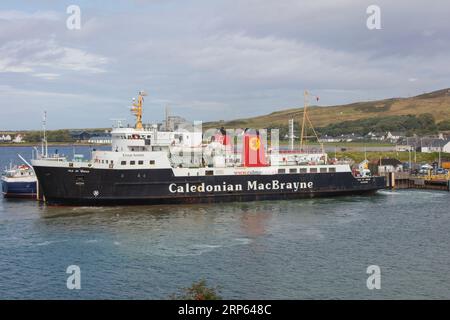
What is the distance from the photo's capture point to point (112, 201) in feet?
135

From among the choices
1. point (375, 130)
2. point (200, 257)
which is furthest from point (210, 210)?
point (375, 130)

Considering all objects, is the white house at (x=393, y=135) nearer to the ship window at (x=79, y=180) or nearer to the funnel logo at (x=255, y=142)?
the funnel logo at (x=255, y=142)

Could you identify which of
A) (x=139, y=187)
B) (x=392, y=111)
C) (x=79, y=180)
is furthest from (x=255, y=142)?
(x=392, y=111)

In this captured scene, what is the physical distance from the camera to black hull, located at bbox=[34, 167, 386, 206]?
1603 inches

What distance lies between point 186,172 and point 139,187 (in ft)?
13.4

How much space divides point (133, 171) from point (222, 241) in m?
13.8

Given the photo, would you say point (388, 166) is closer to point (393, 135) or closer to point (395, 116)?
point (393, 135)

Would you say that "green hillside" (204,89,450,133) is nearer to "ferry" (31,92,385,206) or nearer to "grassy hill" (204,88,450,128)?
"grassy hill" (204,88,450,128)

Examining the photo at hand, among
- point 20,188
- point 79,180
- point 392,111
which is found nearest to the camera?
point 79,180

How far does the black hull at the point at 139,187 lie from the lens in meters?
40.7

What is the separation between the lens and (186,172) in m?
42.6

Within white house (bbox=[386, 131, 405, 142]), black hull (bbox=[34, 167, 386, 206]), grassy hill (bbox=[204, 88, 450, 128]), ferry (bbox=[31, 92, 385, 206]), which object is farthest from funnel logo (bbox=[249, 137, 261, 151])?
grassy hill (bbox=[204, 88, 450, 128])

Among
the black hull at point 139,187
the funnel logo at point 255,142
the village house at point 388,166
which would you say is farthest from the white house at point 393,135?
the black hull at point 139,187
